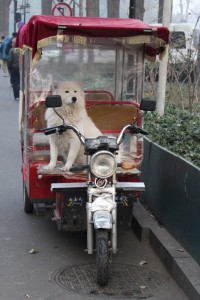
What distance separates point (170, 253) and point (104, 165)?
1114 mm

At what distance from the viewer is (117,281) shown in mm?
5266

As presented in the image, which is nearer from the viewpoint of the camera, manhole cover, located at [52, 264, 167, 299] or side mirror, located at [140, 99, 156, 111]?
manhole cover, located at [52, 264, 167, 299]

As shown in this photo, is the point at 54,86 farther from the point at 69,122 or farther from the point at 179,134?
the point at 179,134

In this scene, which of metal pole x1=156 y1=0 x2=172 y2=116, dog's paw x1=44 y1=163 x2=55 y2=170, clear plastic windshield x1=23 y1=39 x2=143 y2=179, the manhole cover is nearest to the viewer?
the manhole cover

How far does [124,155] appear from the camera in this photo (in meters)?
6.42

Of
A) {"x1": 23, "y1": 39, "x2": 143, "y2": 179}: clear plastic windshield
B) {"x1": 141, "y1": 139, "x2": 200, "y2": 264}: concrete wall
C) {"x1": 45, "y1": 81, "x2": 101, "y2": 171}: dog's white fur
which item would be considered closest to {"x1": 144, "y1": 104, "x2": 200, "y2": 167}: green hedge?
{"x1": 141, "y1": 139, "x2": 200, "y2": 264}: concrete wall

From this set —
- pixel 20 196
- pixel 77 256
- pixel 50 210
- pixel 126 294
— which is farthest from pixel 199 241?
pixel 20 196

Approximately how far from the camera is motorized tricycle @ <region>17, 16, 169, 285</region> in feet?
16.8

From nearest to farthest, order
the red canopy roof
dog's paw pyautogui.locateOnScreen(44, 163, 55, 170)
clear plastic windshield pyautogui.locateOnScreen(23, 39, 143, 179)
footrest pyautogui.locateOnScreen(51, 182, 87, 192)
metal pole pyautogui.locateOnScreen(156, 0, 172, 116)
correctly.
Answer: footrest pyautogui.locateOnScreen(51, 182, 87, 192) < the red canopy roof < dog's paw pyautogui.locateOnScreen(44, 163, 55, 170) < clear plastic windshield pyautogui.locateOnScreen(23, 39, 143, 179) < metal pole pyautogui.locateOnScreen(156, 0, 172, 116)

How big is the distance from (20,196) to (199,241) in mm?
3702

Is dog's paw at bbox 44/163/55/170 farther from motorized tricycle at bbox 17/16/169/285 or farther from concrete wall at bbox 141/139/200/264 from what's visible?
concrete wall at bbox 141/139/200/264

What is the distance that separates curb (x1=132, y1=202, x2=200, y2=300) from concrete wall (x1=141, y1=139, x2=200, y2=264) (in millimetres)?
72

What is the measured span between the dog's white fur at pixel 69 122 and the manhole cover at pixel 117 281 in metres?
1.07

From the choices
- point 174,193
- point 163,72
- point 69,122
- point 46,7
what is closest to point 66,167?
point 69,122
